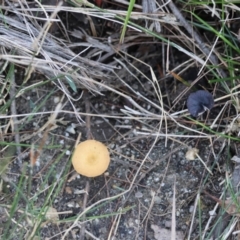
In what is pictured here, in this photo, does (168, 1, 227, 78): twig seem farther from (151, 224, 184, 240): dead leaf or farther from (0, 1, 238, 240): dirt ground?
(151, 224, 184, 240): dead leaf

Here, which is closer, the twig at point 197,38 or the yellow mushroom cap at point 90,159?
the yellow mushroom cap at point 90,159

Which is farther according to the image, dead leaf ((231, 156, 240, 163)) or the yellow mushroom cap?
dead leaf ((231, 156, 240, 163))

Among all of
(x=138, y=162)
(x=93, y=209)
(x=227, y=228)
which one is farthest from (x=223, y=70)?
(x=93, y=209)

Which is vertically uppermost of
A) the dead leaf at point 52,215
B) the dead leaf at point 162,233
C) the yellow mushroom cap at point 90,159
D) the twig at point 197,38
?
the twig at point 197,38

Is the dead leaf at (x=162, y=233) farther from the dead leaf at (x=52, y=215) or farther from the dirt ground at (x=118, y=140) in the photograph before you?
the dead leaf at (x=52, y=215)

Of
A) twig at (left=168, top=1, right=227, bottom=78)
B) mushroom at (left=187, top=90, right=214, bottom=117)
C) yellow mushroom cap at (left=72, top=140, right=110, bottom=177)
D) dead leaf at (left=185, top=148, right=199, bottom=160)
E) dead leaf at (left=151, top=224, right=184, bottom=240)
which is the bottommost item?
dead leaf at (left=151, top=224, right=184, bottom=240)

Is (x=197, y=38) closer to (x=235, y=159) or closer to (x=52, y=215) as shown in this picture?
(x=235, y=159)

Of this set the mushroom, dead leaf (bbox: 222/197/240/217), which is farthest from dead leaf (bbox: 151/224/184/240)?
the mushroom

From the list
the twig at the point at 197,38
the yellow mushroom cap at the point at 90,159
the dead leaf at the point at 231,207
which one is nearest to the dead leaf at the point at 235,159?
the dead leaf at the point at 231,207

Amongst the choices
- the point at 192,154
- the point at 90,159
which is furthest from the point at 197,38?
the point at 90,159
